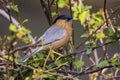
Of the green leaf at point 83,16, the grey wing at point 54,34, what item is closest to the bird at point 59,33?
the grey wing at point 54,34

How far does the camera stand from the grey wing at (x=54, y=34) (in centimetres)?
329

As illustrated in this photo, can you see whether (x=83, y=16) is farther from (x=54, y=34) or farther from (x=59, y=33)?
(x=59, y=33)

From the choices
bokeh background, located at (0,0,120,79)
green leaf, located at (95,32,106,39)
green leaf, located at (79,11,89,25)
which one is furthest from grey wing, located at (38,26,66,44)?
bokeh background, located at (0,0,120,79)

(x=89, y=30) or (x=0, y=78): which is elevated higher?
(x=89, y=30)

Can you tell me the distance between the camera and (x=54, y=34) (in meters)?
3.55

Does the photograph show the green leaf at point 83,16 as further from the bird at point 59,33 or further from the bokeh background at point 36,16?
the bokeh background at point 36,16

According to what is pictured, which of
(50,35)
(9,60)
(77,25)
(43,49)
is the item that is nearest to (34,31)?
(77,25)

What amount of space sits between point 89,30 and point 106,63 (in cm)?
31

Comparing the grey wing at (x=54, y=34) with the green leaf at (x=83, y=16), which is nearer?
the green leaf at (x=83, y=16)

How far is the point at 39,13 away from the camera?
25.3ft

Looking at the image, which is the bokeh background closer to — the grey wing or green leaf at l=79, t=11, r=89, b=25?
the grey wing

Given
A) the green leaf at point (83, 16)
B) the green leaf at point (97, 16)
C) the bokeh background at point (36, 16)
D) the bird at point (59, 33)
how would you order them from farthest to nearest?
the bokeh background at point (36, 16)
the bird at point (59, 33)
the green leaf at point (97, 16)
the green leaf at point (83, 16)

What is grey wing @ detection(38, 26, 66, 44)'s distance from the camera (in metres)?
3.29

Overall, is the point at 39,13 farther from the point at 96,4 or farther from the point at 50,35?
the point at 50,35
